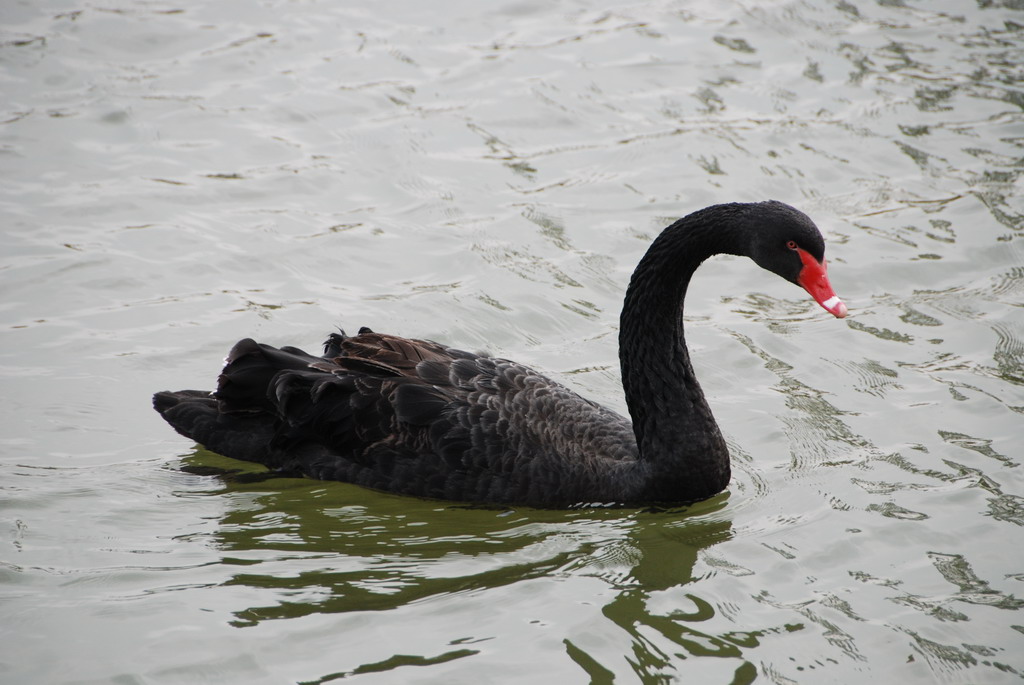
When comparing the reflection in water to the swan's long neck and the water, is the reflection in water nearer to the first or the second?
the water

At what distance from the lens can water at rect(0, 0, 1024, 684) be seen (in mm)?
5297

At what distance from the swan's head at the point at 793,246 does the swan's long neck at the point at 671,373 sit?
0.55 feet

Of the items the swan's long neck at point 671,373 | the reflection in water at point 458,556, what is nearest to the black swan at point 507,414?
the swan's long neck at point 671,373

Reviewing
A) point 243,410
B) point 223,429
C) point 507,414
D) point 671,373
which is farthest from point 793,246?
point 223,429

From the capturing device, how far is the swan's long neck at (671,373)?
6.27 m

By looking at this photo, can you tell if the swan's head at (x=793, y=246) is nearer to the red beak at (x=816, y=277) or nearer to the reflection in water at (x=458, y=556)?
the red beak at (x=816, y=277)

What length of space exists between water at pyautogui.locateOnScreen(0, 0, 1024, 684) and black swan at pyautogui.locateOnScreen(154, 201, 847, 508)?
179 millimetres

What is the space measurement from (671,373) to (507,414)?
94cm

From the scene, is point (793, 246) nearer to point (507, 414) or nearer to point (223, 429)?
point (507, 414)

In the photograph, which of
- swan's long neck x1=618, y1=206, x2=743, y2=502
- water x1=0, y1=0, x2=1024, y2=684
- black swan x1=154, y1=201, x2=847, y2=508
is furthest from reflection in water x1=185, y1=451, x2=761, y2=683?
swan's long neck x1=618, y1=206, x2=743, y2=502

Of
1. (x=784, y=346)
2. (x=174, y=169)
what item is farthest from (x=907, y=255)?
(x=174, y=169)

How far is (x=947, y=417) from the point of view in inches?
281

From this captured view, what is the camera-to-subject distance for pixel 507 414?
6.38 m

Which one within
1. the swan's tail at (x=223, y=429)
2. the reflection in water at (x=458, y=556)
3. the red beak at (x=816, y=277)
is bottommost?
the reflection in water at (x=458, y=556)
